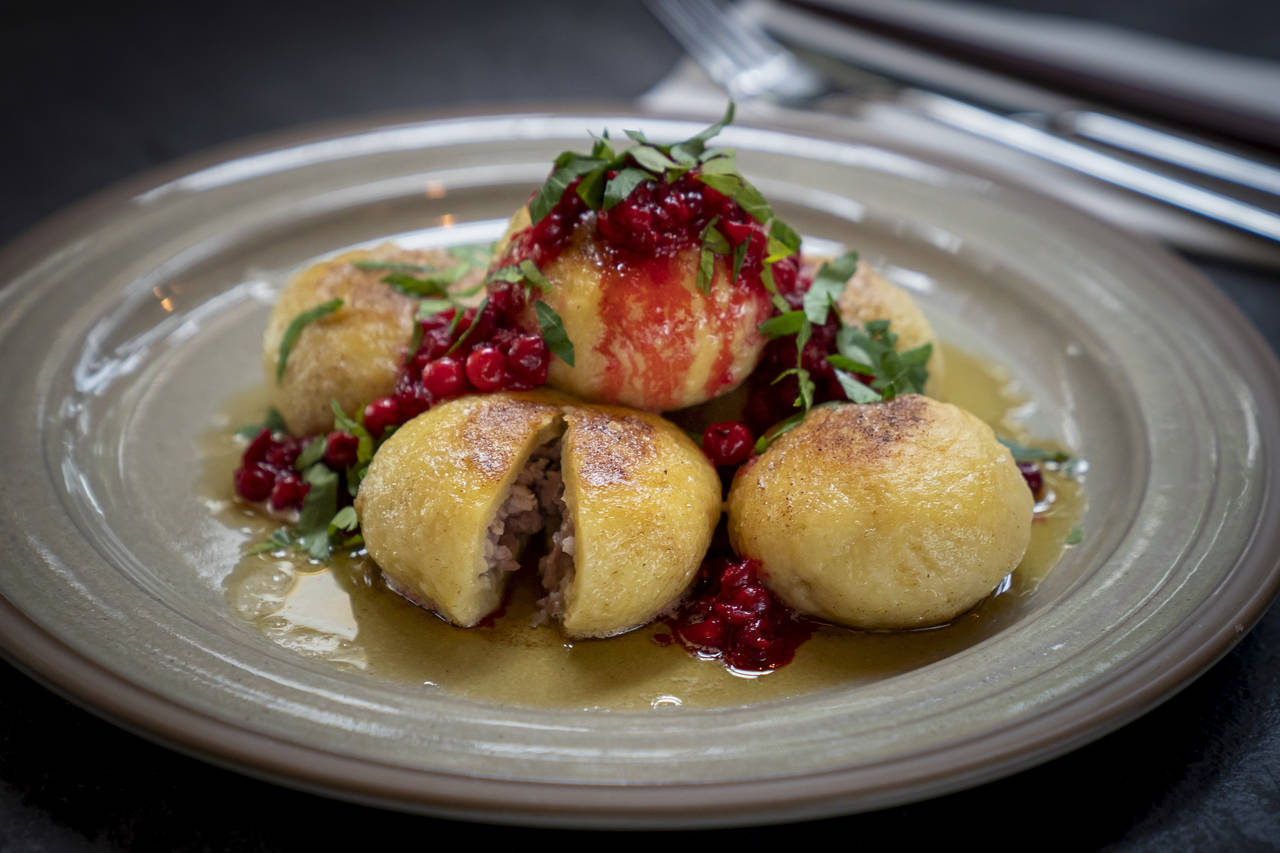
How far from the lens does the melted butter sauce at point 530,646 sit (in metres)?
2.92

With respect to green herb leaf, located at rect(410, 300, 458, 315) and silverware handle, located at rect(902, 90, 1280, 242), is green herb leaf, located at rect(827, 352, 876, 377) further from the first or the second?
silverware handle, located at rect(902, 90, 1280, 242)

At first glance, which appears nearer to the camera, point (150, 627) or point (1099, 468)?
point (150, 627)

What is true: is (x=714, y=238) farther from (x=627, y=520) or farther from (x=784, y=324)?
(x=627, y=520)

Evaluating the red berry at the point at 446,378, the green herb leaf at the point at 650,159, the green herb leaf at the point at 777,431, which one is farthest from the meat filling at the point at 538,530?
the green herb leaf at the point at 650,159

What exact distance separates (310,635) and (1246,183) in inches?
155

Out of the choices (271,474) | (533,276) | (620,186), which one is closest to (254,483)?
(271,474)

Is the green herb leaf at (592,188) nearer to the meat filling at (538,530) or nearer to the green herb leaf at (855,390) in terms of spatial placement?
the meat filling at (538,530)

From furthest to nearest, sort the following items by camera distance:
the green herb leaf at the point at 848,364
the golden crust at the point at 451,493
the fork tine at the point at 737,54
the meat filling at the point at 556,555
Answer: the fork tine at the point at 737,54, the green herb leaf at the point at 848,364, the meat filling at the point at 556,555, the golden crust at the point at 451,493

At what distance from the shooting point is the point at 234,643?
2.81 meters

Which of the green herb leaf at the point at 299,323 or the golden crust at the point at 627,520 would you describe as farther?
the green herb leaf at the point at 299,323

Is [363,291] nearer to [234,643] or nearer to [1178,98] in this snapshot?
[234,643]

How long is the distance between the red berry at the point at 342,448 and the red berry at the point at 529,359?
0.56 meters

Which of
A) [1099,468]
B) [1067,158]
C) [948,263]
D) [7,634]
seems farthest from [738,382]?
[1067,158]

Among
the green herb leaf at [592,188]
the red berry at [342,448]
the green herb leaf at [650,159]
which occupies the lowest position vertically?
the red berry at [342,448]
